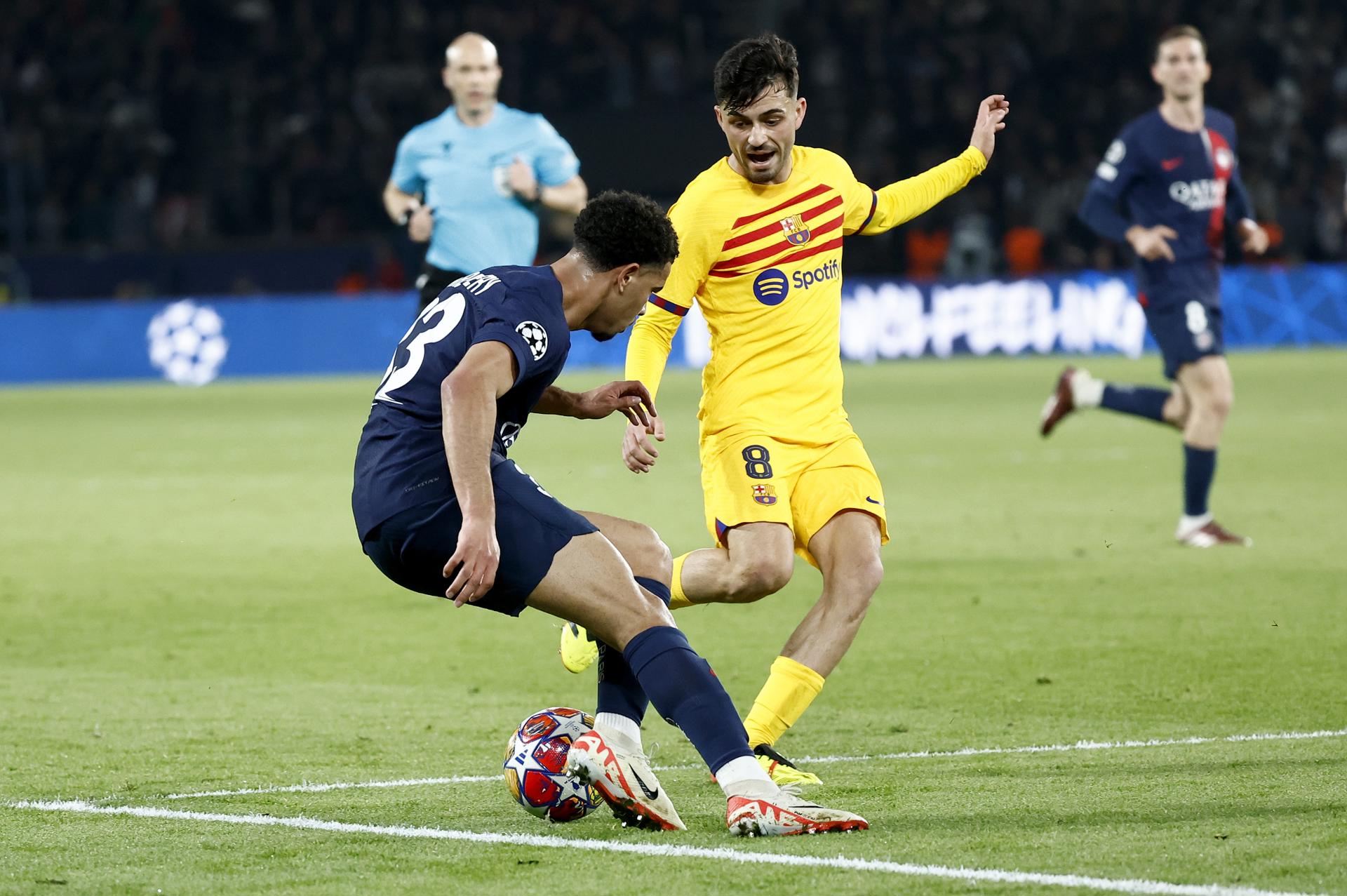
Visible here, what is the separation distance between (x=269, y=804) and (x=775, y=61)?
2.52 m

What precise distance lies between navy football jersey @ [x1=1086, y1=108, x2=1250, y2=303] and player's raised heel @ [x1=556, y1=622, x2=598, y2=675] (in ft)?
19.1

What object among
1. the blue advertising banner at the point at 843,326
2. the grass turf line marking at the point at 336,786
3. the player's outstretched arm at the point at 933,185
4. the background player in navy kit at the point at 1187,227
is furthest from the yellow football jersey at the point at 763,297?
the blue advertising banner at the point at 843,326

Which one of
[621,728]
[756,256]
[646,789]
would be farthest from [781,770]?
[756,256]

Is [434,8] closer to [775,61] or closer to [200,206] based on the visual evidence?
[200,206]

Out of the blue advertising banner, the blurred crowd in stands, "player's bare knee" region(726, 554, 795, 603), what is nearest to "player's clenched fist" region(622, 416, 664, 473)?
"player's bare knee" region(726, 554, 795, 603)

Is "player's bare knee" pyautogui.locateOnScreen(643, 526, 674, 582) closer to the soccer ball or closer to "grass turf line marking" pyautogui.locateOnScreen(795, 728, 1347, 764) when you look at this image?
the soccer ball

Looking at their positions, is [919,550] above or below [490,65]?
below

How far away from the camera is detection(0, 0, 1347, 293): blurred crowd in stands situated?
29.8 meters

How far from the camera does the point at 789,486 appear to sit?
19.2 feet

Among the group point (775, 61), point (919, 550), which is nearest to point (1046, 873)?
point (775, 61)

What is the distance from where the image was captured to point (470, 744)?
19.5 ft

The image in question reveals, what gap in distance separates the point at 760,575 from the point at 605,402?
32.5 inches

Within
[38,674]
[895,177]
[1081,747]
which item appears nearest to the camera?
[1081,747]

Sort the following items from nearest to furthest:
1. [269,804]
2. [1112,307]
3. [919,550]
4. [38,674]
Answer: [269,804], [38,674], [919,550], [1112,307]
